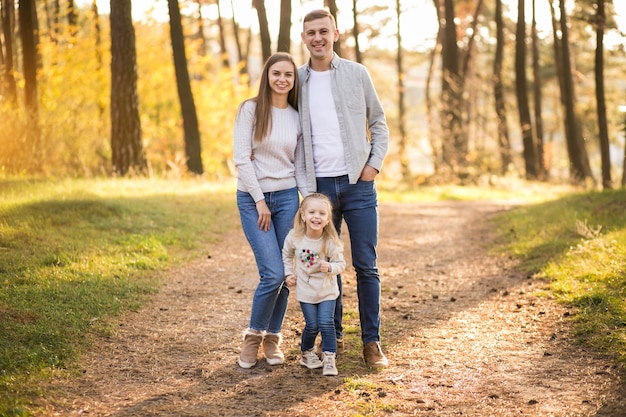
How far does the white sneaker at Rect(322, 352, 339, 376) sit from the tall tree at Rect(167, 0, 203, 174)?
1298cm

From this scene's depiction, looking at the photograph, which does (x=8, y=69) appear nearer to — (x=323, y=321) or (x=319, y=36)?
(x=319, y=36)

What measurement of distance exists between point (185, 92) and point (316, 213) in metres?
13.0

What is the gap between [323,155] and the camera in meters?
5.15

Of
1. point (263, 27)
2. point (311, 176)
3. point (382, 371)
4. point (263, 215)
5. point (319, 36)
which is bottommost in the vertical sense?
point (382, 371)

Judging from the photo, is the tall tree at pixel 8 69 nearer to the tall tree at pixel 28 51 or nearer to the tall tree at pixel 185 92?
the tall tree at pixel 28 51

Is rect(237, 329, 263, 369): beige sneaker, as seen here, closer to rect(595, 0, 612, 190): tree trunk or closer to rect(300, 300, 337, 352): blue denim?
rect(300, 300, 337, 352): blue denim

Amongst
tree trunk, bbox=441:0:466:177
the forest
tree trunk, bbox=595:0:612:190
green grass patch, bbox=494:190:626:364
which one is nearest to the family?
green grass patch, bbox=494:190:626:364

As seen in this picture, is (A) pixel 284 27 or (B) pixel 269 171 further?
(A) pixel 284 27

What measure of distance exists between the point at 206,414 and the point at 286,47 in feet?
39.6

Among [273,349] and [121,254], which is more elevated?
[121,254]

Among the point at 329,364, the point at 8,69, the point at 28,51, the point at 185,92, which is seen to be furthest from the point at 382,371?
the point at 8,69

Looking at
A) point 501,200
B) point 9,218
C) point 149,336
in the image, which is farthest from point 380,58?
point 149,336

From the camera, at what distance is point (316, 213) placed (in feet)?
16.3

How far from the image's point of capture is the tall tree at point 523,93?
2395cm
